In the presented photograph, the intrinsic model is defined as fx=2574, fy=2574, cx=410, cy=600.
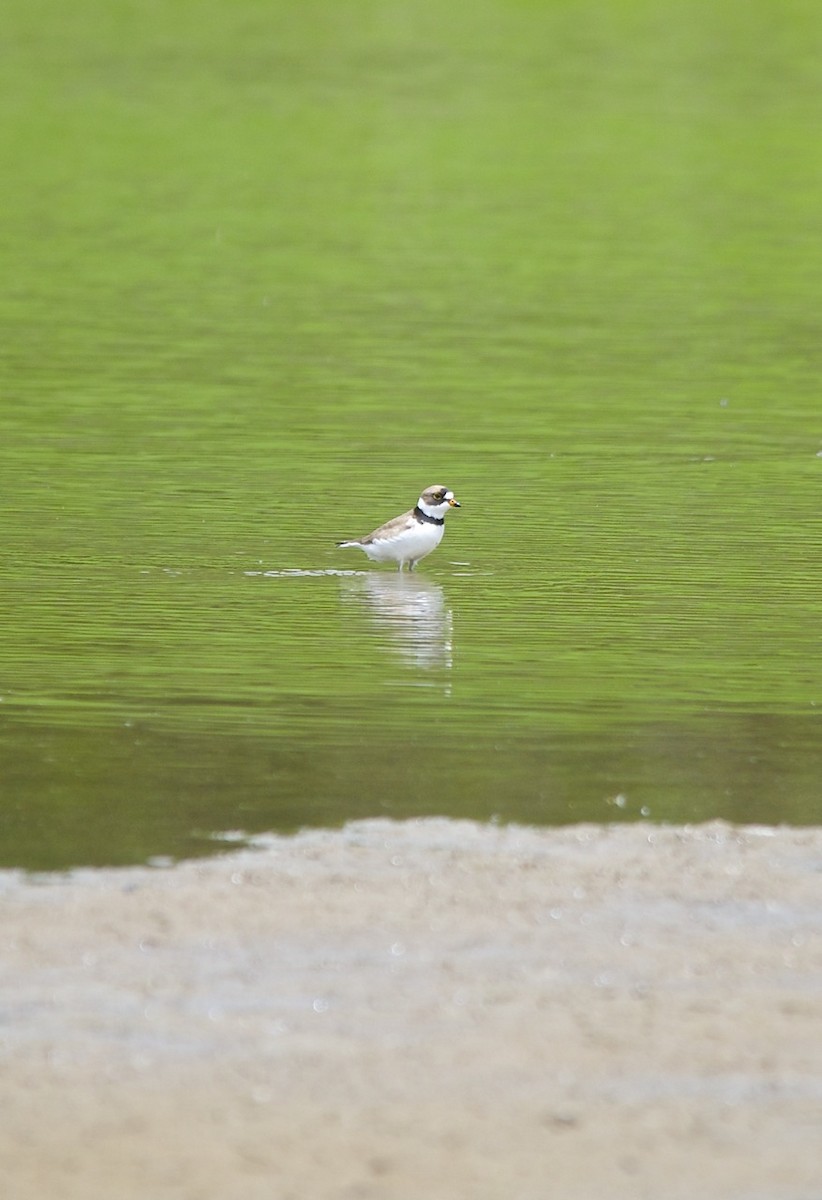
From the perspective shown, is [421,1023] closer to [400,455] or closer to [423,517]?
[423,517]

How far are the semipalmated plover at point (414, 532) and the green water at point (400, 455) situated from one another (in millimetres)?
330

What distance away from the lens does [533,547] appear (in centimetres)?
2017

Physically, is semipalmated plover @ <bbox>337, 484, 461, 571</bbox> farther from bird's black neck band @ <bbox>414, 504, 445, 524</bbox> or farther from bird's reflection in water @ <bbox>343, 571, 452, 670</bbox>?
bird's reflection in water @ <bbox>343, 571, 452, 670</bbox>

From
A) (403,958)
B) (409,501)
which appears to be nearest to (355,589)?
(409,501)

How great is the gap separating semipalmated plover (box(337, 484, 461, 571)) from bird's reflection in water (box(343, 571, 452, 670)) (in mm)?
223

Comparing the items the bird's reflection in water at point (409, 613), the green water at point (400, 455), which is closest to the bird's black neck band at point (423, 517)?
the bird's reflection in water at point (409, 613)

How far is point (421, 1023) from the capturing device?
30.6 ft

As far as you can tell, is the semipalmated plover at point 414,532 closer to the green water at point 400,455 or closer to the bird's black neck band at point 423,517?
the bird's black neck band at point 423,517

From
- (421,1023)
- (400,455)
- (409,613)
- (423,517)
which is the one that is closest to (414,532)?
(423,517)

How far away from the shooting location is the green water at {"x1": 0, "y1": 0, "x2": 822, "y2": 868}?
13500mm

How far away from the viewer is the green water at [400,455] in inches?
531

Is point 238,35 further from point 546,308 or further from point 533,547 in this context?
point 533,547

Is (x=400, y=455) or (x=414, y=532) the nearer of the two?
(x=414, y=532)

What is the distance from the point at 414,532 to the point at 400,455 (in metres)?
6.18
